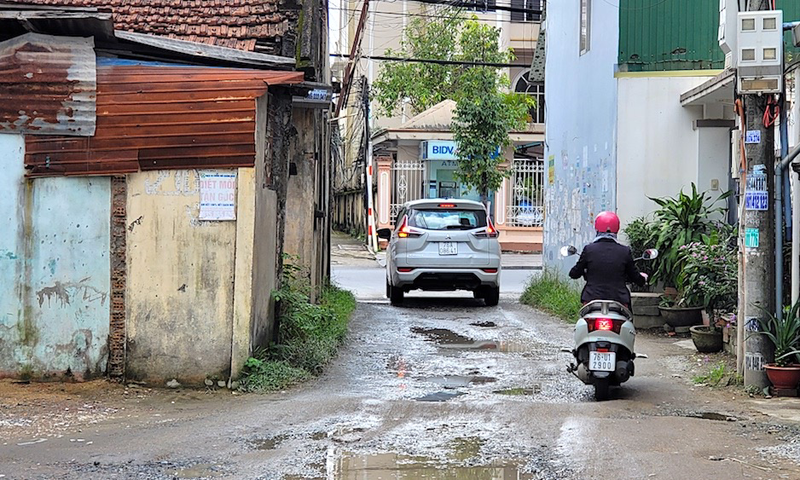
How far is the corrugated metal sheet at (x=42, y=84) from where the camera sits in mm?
8836

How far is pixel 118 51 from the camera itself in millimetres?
9352

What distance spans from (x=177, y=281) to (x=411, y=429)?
280cm

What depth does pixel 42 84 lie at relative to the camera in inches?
349

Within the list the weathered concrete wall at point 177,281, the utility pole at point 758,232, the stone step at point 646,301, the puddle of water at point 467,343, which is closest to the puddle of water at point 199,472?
the weathered concrete wall at point 177,281

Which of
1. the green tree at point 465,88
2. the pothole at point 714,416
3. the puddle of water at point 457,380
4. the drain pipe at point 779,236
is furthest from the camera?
the green tree at point 465,88

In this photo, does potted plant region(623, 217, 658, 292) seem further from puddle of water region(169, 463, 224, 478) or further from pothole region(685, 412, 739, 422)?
puddle of water region(169, 463, 224, 478)

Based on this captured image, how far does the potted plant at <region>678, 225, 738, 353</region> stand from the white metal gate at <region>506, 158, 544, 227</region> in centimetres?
1912

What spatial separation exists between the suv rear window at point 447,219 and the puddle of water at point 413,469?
9.56 m

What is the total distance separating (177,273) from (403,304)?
8553 millimetres

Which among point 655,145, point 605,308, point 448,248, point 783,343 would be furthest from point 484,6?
point 783,343

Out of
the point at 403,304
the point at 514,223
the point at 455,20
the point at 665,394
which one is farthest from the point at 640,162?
the point at 455,20

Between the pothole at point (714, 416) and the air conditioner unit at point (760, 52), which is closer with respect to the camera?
the pothole at point (714, 416)

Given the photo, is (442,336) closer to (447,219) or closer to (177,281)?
(447,219)

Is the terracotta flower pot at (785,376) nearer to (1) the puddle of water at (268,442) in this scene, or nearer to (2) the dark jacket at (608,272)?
(2) the dark jacket at (608,272)
